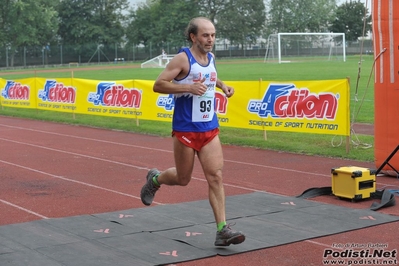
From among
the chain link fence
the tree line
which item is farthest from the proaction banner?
the tree line

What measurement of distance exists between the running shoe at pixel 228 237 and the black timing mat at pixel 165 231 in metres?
0.09

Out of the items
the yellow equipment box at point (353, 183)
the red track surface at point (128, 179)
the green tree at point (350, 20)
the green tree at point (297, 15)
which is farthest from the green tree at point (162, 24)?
the yellow equipment box at point (353, 183)

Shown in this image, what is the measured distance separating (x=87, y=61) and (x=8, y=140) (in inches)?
2495

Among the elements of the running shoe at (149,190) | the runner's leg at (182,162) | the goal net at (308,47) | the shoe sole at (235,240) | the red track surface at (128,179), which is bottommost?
the red track surface at (128,179)

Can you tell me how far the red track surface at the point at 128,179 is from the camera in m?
7.05

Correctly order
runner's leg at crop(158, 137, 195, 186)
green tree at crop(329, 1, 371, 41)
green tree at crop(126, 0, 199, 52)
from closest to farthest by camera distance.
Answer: runner's leg at crop(158, 137, 195, 186)
green tree at crop(126, 0, 199, 52)
green tree at crop(329, 1, 371, 41)

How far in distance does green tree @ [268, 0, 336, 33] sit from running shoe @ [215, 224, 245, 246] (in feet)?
293

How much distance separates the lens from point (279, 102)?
1492 cm

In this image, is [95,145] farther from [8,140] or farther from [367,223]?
[367,223]

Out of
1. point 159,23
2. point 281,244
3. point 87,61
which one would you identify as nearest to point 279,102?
point 281,244

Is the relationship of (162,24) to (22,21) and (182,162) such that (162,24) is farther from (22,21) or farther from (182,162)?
(182,162)

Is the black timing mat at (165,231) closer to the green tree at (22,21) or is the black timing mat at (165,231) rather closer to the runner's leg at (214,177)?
the runner's leg at (214,177)

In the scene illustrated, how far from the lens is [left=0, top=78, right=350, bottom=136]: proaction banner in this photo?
1378 centimetres

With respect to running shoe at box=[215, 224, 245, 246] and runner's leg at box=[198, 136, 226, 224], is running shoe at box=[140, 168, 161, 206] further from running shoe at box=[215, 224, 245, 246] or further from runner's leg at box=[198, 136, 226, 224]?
running shoe at box=[215, 224, 245, 246]
